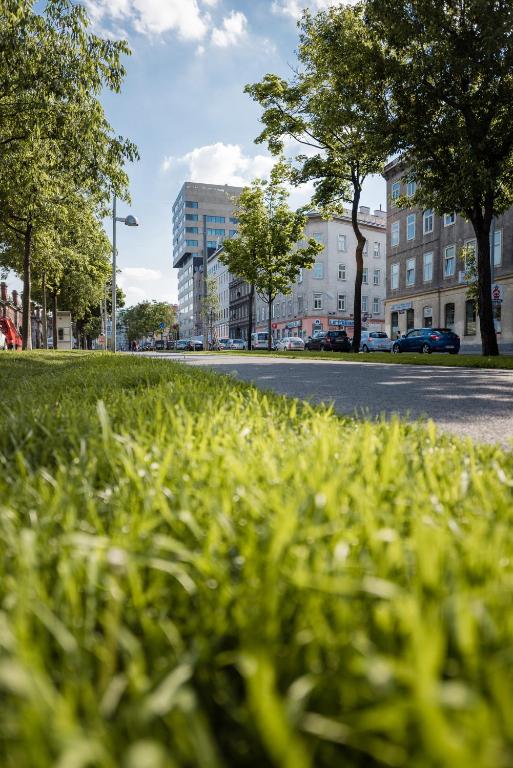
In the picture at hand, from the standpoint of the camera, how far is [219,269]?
107m

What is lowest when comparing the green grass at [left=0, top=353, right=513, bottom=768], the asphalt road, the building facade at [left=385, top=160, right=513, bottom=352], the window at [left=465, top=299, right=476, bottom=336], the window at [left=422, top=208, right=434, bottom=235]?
Result: the asphalt road

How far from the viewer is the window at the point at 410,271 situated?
156ft

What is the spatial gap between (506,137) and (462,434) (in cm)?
1594


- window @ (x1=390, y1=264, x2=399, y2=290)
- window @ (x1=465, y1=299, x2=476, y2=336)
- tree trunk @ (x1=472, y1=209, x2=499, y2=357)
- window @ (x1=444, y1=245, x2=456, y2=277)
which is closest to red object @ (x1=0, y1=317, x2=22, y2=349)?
tree trunk @ (x1=472, y1=209, x2=499, y2=357)

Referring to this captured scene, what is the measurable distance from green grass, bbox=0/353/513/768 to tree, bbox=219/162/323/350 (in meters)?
38.4

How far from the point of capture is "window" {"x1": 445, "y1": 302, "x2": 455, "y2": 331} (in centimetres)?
4228

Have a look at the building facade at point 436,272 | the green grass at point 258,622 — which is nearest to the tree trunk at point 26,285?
the building facade at point 436,272

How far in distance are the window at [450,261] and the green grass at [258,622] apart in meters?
43.7

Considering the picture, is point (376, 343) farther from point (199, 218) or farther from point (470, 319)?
point (199, 218)

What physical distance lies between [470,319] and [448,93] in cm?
2579

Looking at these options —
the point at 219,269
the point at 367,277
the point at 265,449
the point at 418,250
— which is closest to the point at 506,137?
the point at 265,449

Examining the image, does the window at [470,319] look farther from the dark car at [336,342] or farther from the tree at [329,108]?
the tree at [329,108]

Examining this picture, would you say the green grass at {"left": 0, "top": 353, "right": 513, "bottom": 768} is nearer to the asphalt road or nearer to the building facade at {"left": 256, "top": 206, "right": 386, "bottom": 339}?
the asphalt road

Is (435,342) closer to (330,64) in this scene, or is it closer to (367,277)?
(330,64)
